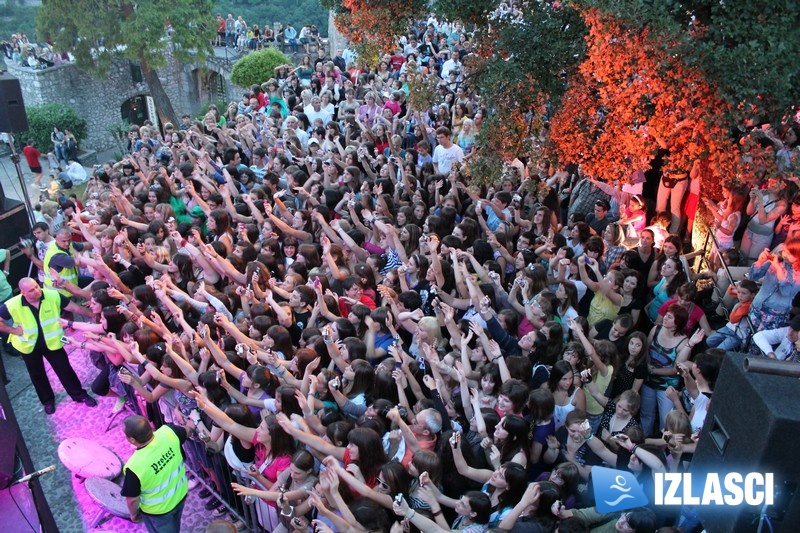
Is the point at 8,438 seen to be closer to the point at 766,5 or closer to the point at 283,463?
the point at 283,463

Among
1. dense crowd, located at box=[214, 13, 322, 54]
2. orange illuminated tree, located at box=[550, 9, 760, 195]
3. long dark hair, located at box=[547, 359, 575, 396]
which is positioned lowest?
long dark hair, located at box=[547, 359, 575, 396]

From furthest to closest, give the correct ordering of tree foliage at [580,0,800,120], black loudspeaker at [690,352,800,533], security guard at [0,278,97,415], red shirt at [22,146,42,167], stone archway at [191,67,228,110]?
stone archway at [191,67,228,110], red shirt at [22,146,42,167], security guard at [0,278,97,415], tree foliage at [580,0,800,120], black loudspeaker at [690,352,800,533]

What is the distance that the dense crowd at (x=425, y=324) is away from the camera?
4488mm

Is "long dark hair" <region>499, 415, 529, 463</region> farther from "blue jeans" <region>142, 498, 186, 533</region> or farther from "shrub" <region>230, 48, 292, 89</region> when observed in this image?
"shrub" <region>230, 48, 292, 89</region>

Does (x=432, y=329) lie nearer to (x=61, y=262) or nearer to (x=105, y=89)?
(x=61, y=262)

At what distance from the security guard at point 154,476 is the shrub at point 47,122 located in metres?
24.5

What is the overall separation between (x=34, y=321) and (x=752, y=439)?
670 cm

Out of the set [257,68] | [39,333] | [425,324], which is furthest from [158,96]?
[425,324]

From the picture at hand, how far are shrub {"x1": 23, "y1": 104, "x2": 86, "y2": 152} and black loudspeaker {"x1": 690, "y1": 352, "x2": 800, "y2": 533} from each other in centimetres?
2777

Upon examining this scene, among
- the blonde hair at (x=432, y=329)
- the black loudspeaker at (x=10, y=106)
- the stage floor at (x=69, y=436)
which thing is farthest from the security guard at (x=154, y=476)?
the black loudspeaker at (x=10, y=106)

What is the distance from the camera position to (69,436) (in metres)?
6.92

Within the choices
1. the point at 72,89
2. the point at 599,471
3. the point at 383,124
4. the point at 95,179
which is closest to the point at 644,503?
the point at 599,471

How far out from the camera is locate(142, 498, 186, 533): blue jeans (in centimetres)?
494

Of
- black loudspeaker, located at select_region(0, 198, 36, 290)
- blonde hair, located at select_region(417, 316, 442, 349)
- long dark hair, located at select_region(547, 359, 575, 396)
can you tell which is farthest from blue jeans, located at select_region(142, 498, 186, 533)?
black loudspeaker, located at select_region(0, 198, 36, 290)
